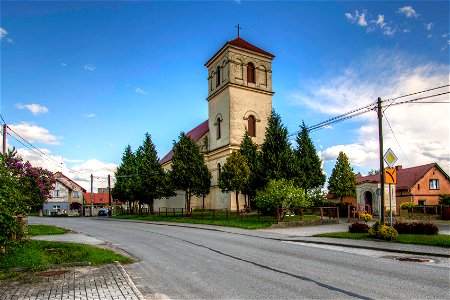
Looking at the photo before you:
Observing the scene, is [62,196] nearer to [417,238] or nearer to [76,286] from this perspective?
[417,238]

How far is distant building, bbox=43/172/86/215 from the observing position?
7362cm

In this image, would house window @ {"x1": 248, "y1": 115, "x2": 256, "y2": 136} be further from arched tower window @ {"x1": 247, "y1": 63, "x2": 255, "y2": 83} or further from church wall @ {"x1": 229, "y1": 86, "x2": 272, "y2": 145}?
arched tower window @ {"x1": 247, "y1": 63, "x2": 255, "y2": 83}

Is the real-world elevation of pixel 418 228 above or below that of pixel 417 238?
above

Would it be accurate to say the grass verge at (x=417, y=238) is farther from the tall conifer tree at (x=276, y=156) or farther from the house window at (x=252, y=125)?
the house window at (x=252, y=125)

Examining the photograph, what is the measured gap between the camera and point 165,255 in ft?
39.0

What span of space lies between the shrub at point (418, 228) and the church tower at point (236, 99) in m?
22.6

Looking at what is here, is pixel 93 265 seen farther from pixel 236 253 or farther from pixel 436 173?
pixel 436 173

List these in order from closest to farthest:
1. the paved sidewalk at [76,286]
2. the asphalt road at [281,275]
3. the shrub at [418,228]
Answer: the paved sidewalk at [76,286]
the asphalt road at [281,275]
the shrub at [418,228]

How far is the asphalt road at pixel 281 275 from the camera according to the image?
689cm

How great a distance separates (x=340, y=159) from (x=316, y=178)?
28.7 ft

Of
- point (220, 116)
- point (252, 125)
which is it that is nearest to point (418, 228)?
point (252, 125)

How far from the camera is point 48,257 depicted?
11.0m

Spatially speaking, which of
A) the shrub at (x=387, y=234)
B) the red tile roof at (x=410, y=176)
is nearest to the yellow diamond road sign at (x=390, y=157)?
the shrub at (x=387, y=234)

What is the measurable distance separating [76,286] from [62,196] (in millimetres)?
75902
